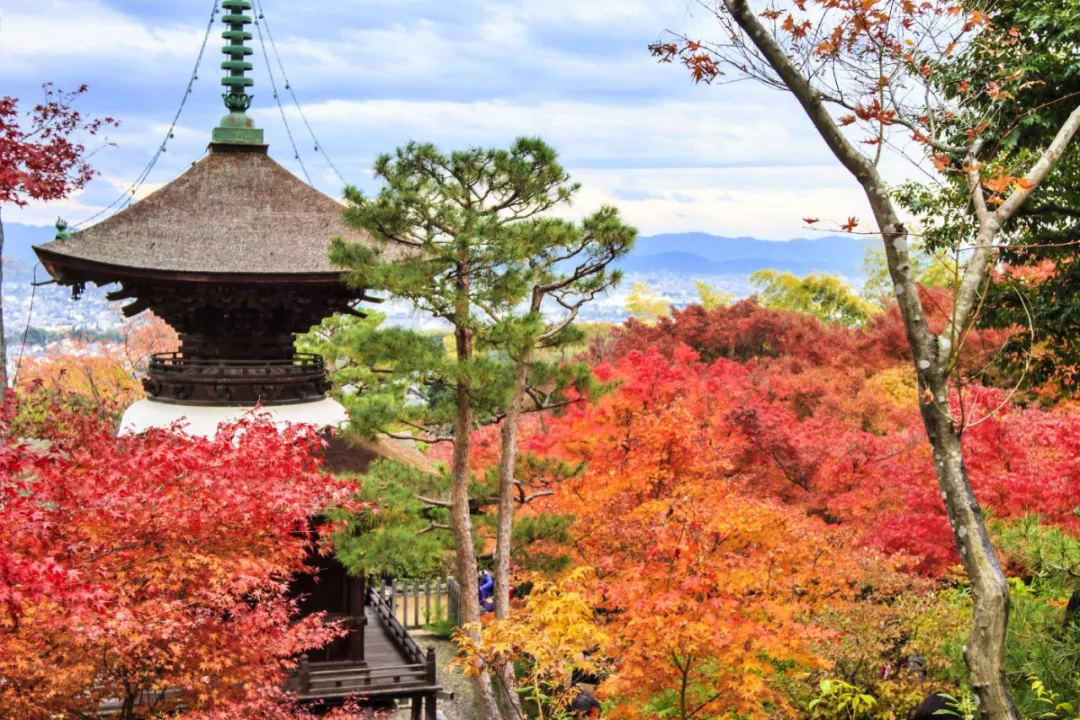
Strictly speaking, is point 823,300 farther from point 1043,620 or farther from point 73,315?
point 73,315

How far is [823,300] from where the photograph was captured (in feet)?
134

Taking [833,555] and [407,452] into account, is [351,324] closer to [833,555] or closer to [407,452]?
[407,452]

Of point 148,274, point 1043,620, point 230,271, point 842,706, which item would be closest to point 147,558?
point 230,271

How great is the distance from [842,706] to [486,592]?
987cm

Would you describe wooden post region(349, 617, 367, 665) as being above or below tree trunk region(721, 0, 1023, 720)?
below

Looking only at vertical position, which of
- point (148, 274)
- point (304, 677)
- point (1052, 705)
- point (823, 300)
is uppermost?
point (823, 300)

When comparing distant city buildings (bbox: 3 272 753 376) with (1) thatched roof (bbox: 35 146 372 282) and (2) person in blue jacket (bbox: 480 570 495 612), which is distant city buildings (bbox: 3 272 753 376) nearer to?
(1) thatched roof (bbox: 35 146 372 282)

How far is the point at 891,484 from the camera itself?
49.0 feet

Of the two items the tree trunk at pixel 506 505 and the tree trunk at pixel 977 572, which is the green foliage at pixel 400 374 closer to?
the tree trunk at pixel 506 505

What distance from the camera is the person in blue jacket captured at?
1775cm

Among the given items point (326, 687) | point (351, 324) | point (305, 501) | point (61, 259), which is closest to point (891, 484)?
point (326, 687)

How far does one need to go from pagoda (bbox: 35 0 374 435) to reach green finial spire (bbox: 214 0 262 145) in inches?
0.5

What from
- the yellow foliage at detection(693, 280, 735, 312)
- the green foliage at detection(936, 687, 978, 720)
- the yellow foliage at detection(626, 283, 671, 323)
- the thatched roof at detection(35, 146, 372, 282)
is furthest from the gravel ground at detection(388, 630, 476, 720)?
the yellow foliage at detection(626, 283, 671, 323)

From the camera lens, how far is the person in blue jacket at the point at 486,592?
58.2ft
